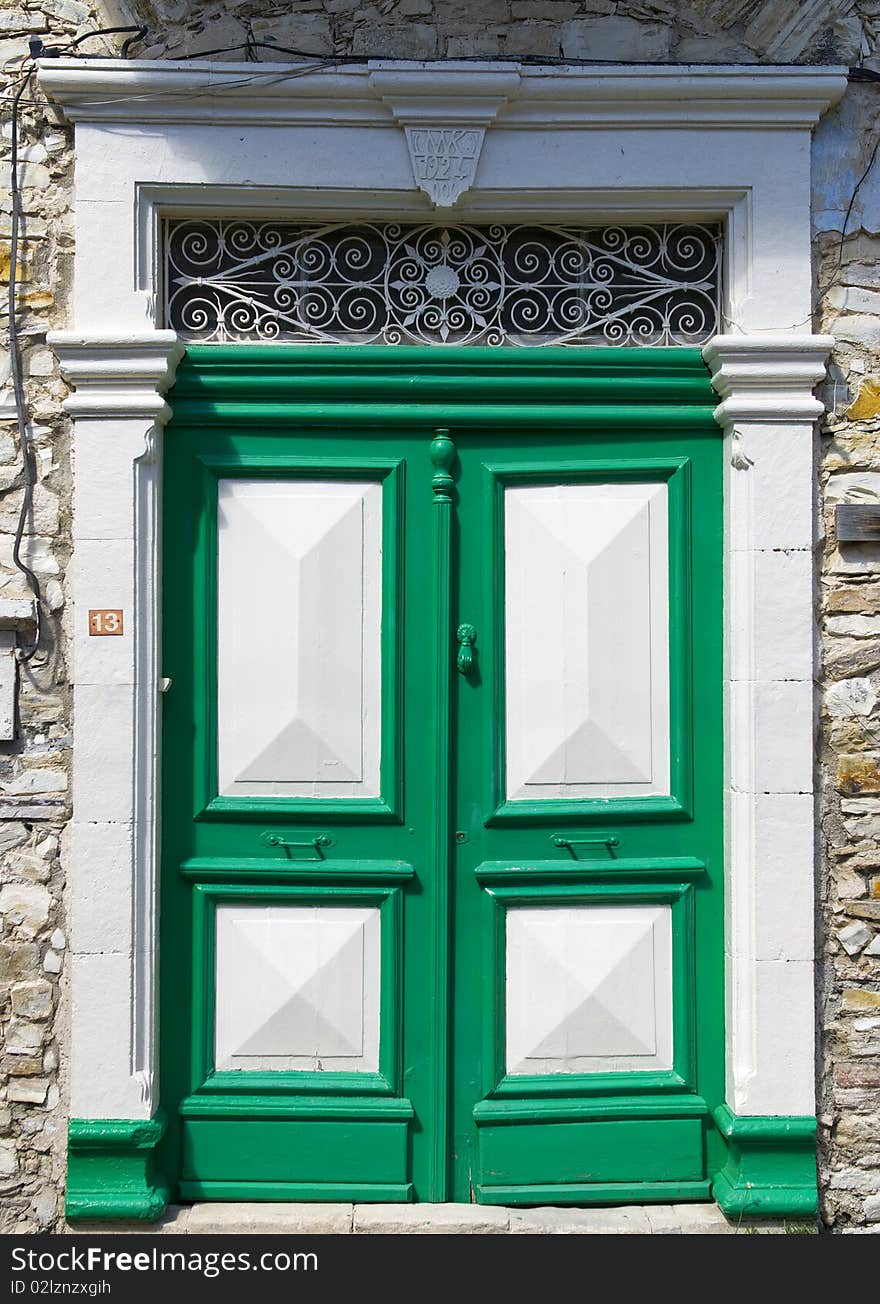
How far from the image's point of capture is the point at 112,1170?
10.9 feet

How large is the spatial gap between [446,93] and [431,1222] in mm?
3532

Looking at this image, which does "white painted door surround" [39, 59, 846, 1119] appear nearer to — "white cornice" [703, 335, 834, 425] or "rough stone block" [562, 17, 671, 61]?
"white cornice" [703, 335, 834, 425]

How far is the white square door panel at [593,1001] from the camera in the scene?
11.4 feet

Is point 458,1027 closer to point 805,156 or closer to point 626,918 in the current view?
point 626,918

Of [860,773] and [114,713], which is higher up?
[114,713]

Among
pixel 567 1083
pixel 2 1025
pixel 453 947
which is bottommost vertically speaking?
pixel 567 1083

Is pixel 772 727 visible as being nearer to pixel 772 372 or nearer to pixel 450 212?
pixel 772 372

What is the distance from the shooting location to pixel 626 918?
3502 mm

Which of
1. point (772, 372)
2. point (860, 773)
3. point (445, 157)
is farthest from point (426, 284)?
point (860, 773)

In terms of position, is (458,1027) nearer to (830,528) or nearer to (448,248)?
(830,528)

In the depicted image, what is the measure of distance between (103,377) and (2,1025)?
6.79 feet

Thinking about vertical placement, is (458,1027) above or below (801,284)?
below

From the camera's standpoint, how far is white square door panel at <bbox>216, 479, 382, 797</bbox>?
3.50m

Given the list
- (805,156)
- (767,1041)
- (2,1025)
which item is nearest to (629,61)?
(805,156)
